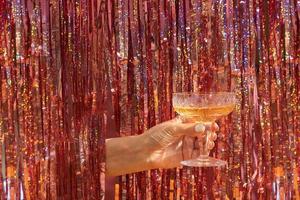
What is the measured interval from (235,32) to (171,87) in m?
0.28

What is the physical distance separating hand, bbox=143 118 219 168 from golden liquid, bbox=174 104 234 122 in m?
0.05

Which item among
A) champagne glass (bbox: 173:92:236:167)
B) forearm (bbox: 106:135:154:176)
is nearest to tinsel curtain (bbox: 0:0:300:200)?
forearm (bbox: 106:135:154:176)

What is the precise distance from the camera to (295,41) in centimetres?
201

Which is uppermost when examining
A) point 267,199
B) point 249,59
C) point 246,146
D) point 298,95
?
point 249,59

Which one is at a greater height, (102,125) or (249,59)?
(249,59)

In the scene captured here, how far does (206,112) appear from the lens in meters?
1.87

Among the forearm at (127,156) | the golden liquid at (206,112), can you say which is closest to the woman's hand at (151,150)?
the forearm at (127,156)

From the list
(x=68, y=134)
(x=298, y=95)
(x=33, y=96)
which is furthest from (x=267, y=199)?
(x=33, y=96)

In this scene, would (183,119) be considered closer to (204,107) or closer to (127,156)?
(204,107)

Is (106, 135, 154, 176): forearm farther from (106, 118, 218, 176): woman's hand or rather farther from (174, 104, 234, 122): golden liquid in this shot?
(174, 104, 234, 122): golden liquid

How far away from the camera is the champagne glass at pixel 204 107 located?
187 cm

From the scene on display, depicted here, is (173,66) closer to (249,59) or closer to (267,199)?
(249,59)

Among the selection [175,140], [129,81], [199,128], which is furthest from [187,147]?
[129,81]

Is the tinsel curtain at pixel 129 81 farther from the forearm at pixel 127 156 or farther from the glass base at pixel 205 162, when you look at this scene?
the glass base at pixel 205 162
